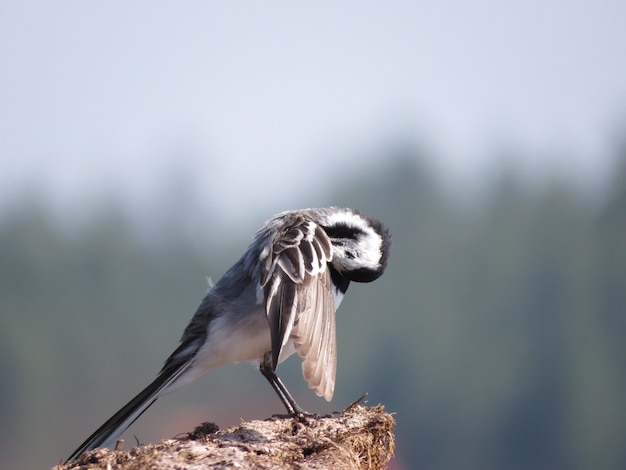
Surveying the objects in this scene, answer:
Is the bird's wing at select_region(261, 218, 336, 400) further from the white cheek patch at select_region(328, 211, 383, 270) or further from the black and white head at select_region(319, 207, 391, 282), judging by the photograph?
the white cheek patch at select_region(328, 211, 383, 270)

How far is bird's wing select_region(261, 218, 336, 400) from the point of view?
21.6 ft

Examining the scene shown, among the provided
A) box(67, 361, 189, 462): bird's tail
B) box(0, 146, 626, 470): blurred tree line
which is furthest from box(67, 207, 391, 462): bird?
box(0, 146, 626, 470): blurred tree line

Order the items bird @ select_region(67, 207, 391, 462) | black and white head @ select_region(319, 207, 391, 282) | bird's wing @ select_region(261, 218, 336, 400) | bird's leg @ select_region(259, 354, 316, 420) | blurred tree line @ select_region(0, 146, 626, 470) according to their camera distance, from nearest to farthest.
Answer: bird's wing @ select_region(261, 218, 336, 400) < bird @ select_region(67, 207, 391, 462) < bird's leg @ select_region(259, 354, 316, 420) < black and white head @ select_region(319, 207, 391, 282) < blurred tree line @ select_region(0, 146, 626, 470)

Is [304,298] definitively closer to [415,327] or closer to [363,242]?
[363,242]

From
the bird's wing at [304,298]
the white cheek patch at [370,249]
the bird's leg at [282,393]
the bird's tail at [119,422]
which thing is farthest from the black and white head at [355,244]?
the bird's tail at [119,422]

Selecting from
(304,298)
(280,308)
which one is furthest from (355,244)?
(280,308)

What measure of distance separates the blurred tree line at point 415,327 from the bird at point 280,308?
31.0 m

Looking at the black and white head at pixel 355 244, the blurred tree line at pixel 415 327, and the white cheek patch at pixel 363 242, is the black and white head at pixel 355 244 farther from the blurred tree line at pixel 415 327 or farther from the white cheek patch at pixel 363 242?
the blurred tree line at pixel 415 327

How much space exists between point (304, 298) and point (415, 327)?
156 feet

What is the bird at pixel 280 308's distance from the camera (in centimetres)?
673

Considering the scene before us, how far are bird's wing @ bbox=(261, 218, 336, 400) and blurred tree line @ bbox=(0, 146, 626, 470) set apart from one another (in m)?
31.6

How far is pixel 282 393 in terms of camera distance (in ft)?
23.7

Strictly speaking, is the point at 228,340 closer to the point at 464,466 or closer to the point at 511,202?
the point at 464,466

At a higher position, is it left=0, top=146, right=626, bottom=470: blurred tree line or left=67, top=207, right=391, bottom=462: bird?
left=67, top=207, right=391, bottom=462: bird
